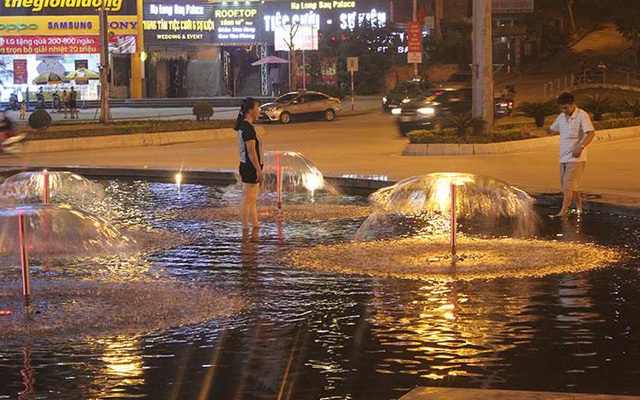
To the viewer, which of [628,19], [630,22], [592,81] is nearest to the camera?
[592,81]

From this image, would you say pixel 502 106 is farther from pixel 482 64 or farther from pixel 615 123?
pixel 482 64

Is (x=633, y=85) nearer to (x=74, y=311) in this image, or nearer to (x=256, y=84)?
(x=256, y=84)

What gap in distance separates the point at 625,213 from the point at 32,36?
2293 inches

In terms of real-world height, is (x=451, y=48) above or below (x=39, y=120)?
above

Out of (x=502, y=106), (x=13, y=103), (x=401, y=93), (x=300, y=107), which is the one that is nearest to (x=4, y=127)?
(x=502, y=106)

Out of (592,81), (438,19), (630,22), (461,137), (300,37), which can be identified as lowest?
(461,137)

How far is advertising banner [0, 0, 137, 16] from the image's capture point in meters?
71.2

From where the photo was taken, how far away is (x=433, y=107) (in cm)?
3794

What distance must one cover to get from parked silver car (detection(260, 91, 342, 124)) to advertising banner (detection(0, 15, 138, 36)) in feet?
70.6

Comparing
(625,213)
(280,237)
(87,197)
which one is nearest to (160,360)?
(280,237)

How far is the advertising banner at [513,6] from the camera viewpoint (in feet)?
254

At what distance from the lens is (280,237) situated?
16062 mm

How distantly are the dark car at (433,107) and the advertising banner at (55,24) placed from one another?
119 ft

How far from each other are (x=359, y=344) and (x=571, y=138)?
8.51 m
